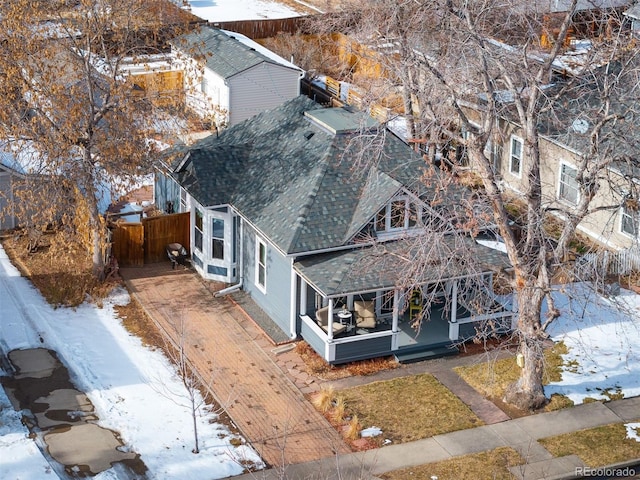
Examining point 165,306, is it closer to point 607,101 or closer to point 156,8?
point 156,8

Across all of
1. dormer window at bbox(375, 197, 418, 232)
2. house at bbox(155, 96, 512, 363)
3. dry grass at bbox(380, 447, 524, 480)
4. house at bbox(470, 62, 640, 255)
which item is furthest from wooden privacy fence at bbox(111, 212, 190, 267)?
dry grass at bbox(380, 447, 524, 480)

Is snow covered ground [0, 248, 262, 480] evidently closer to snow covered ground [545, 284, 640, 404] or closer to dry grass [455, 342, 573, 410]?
dry grass [455, 342, 573, 410]

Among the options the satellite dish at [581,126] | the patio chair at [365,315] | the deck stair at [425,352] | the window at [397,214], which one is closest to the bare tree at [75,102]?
the window at [397,214]

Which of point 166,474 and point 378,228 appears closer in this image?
point 166,474

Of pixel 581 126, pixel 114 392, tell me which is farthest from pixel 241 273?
pixel 581 126

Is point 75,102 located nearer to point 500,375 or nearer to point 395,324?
point 395,324

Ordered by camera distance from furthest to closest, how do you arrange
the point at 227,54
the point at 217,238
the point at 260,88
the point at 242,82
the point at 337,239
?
the point at 227,54 → the point at 260,88 → the point at 242,82 → the point at 217,238 → the point at 337,239

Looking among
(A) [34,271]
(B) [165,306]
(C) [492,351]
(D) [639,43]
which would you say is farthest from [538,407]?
(A) [34,271]
